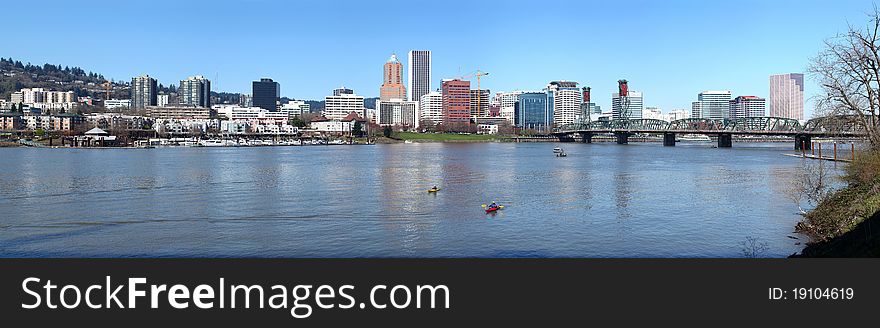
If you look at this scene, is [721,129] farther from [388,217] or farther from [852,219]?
[852,219]

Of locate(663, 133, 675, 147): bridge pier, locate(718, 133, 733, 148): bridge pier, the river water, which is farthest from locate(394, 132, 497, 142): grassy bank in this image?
the river water

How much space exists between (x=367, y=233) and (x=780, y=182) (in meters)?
27.5

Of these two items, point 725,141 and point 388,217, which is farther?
point 725,141

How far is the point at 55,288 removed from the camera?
9.69 metres

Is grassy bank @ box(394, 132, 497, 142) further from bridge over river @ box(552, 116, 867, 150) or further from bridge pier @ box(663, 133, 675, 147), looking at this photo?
bridge pier @ box(663, 133, 675, 147)

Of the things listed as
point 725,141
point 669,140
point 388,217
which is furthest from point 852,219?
point 669,140

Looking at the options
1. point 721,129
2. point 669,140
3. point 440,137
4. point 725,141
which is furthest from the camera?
point 440,137

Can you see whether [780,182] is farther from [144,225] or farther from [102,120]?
[102,120]

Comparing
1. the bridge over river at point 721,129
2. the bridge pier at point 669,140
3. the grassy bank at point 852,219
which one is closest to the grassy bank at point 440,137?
the bridge over river at point 721,129

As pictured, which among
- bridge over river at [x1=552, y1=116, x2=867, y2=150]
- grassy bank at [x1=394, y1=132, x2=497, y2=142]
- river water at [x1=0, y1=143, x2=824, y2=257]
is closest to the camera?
river water at [x1=0, y1=143, x2=824, y2=257]

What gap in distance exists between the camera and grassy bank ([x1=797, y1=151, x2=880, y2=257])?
14.5 m

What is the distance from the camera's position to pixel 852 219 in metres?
17.6

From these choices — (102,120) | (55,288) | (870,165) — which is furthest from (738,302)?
(102,120)

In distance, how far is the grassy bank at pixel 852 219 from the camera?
14.5m
